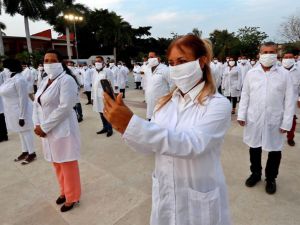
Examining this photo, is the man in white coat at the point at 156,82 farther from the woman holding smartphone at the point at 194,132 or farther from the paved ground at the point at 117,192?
the woman holding smartphone at the point at 194,132

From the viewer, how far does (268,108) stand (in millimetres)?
3160

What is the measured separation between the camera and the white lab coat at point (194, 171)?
1255 millimetres

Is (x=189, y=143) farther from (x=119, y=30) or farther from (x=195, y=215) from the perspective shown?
(x=119, y=30)

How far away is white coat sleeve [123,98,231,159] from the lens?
105 centimetres

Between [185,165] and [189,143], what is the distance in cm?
30

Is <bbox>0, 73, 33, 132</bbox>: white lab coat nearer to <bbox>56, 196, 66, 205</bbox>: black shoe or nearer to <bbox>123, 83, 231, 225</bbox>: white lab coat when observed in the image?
<bbox>56, 196, 66, 205</bbox>: black shoe

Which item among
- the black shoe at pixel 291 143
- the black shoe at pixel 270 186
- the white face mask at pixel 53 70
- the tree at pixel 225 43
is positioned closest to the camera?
the white face mask at pixel 53 70

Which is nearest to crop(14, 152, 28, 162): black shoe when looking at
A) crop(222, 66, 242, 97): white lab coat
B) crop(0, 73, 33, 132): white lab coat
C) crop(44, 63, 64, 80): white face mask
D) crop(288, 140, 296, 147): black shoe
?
crop(0, 73, 33, 132): white lab coat

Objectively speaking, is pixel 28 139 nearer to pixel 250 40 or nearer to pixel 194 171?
pixel 194 171

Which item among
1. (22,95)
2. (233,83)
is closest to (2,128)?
(22,95)

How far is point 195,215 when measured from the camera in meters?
1.45

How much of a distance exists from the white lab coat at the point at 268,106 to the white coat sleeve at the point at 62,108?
2.26 metres

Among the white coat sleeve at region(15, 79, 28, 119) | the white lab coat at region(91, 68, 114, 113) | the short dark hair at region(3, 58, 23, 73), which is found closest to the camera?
the white coat sleeve at region(15, 79, 28, 119)

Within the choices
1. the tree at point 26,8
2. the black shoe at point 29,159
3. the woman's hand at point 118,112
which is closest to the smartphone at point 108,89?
the woman's hand at point 118,112
